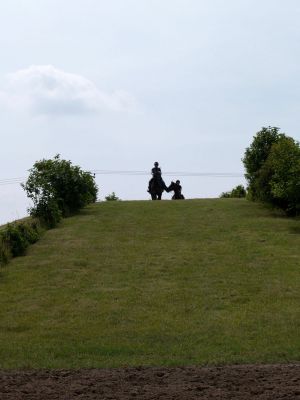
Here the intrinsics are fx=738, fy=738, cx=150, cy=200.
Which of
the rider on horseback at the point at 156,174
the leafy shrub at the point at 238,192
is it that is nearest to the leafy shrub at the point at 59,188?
the rider on horseback at the point at 156,174

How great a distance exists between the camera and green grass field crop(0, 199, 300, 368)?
12.6 metres

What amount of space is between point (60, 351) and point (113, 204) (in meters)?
A: 19.4

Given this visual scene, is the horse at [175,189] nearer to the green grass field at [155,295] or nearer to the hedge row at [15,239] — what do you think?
the green grass field at [155,295]

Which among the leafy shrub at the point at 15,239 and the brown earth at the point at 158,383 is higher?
the leafy shrub at the point at 15,239

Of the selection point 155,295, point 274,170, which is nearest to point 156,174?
point 274,170

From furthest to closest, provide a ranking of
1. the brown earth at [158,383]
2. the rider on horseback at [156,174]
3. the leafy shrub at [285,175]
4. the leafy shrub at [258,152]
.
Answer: the rider on horseback at [156,174]
the leafy shrub at [258,152]
the leafy shrub at [285,175]
the brown earth at [158,383]

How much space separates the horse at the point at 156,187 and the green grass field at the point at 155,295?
8.99 meters

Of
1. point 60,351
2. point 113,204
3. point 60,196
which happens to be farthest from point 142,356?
point 113,204

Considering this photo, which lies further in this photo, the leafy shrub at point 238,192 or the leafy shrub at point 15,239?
the leafy shrub at point 238,192

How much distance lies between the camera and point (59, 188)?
28766mm

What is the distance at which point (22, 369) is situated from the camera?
37.7 feet

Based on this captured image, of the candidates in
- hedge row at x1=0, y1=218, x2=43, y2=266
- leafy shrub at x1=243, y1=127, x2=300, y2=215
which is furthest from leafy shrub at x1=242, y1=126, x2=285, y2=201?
hedge row at x1=0, y1=218, x2=43, y2=266

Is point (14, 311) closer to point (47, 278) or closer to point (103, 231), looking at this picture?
point (47, 278)

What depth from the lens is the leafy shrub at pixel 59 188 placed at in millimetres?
26250
